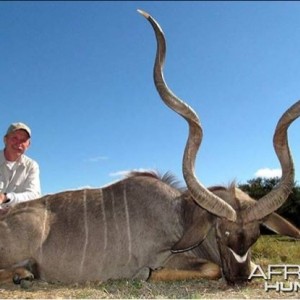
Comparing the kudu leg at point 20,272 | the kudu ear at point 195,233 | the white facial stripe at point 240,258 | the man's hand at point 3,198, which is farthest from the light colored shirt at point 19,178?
the white facial stripe at point 240,258

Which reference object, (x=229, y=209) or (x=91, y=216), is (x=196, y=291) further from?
(x=91, y=216)

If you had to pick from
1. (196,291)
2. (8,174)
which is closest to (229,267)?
(196,291)

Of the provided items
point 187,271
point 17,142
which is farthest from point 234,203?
point 17,142

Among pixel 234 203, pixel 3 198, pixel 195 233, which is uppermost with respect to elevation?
pixel 234 203

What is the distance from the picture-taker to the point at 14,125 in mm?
5410

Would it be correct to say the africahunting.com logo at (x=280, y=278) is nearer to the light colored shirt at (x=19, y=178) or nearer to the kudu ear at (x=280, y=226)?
the kudu ear at (x=280, y=226)

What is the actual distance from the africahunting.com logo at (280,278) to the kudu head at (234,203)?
0.17 m

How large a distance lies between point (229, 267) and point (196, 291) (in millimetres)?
364

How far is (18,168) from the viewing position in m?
→ 5.26

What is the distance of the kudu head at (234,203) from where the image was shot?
4113mm

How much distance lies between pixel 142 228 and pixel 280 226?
1167mm

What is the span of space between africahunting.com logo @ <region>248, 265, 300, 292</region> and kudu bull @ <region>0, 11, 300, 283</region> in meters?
0.30

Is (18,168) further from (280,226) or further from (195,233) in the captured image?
(280,226)

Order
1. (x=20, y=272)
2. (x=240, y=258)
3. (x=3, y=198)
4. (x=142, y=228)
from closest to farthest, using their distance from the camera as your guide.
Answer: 1. (x=240, y=258)
2. (x=20, y=272)
3. (x=142, y=228)
4. (x=3, y=198)
